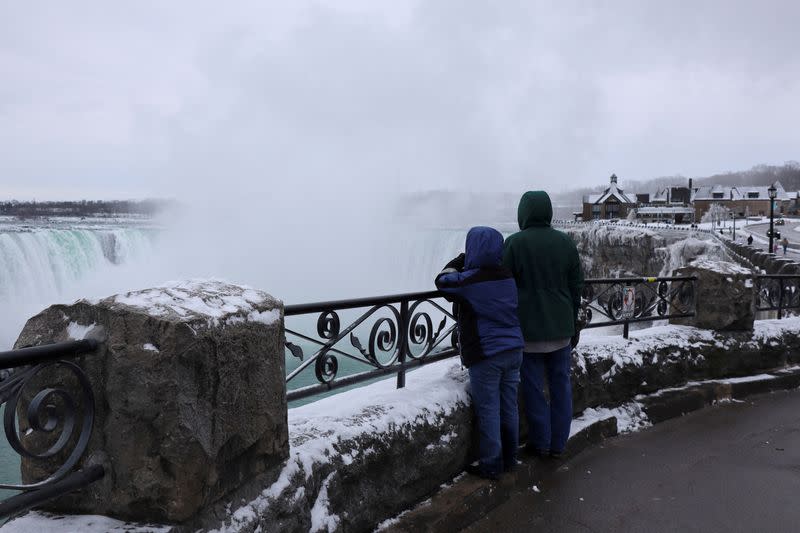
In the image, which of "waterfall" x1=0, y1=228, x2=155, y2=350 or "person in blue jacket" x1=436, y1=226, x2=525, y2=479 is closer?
"person in blue jacket" x1=436, y1=226, x2=525, y2=479

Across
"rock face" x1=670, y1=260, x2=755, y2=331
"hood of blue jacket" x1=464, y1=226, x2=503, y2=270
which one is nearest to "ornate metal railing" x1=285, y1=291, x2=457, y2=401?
"hood of blue jacket" x1=464, y1=226, x2=503, y2=270

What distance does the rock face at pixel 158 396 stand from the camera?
191cm

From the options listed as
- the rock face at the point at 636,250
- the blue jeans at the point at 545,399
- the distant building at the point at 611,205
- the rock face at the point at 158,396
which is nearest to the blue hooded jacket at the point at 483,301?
the blue jeans at the point at 545,399

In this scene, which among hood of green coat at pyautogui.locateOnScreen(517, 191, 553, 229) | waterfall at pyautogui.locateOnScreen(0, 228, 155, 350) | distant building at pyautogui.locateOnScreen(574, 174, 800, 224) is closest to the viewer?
hood of green coat at pyautogui.locateOnScreen(517, 191, 553, 229)

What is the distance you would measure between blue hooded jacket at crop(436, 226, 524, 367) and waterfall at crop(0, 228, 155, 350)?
92.4 feet

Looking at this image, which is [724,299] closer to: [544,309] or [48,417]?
[544,309]

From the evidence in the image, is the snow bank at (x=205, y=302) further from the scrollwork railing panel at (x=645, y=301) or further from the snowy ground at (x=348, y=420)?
the scrollwork railing panel at (x=645, y=301)

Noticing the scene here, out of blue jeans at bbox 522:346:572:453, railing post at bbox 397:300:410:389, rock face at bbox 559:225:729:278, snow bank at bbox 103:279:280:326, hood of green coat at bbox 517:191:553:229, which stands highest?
hood of green coat at bbox 517:191:553:229

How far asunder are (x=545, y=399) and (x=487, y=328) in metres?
0.95

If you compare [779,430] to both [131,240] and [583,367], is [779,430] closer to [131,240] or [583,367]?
[583,367]

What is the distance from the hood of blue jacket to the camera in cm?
336

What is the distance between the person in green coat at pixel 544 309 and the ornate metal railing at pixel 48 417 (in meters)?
2.63

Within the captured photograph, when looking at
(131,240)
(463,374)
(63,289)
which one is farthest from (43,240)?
(463,374)

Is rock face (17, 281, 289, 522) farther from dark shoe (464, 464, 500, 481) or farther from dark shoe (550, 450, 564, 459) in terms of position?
dark shoe (550, 450, 564, 459)
